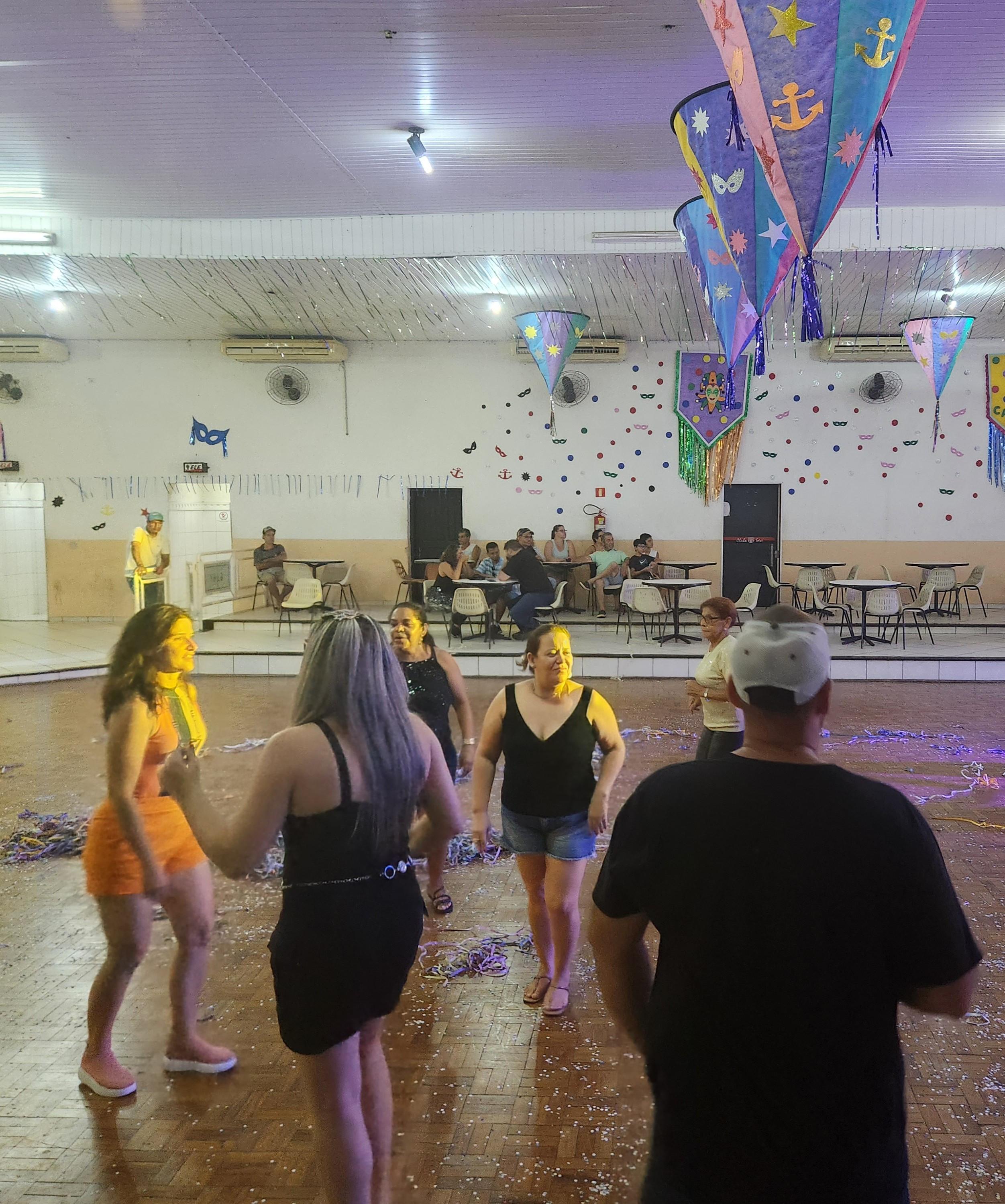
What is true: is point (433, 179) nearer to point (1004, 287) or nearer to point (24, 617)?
point (1004, 287)

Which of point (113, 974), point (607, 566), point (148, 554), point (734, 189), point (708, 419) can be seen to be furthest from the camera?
point (708, 419)

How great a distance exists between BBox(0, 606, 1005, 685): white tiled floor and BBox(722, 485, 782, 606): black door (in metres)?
2.51

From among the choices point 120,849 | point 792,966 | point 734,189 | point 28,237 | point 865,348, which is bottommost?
point 120,849

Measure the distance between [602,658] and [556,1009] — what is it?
751cm

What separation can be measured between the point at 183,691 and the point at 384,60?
16.8ft

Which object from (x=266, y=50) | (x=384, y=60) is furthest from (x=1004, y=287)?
(x=266, y=50)

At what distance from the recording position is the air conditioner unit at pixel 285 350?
A: 563 inches

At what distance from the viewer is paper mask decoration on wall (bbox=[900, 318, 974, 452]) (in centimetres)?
1073

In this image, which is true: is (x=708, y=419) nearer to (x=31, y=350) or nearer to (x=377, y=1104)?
(x=31, y=350)

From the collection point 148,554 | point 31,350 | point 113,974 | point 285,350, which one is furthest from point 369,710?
point 31,350

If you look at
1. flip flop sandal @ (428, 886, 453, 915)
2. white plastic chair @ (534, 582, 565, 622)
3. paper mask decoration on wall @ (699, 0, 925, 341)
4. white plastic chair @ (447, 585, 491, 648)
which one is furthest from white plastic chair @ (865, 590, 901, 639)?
flip flop sandal @ (428, 886, 453, 915)

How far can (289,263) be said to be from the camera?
1027cm

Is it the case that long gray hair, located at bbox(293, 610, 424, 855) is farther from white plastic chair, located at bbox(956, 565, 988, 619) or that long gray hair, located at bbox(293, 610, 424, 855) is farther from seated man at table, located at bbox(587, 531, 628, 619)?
white plastic chair, located at bbox(956, 565, 988, 619)

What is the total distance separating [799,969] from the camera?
135 cm
